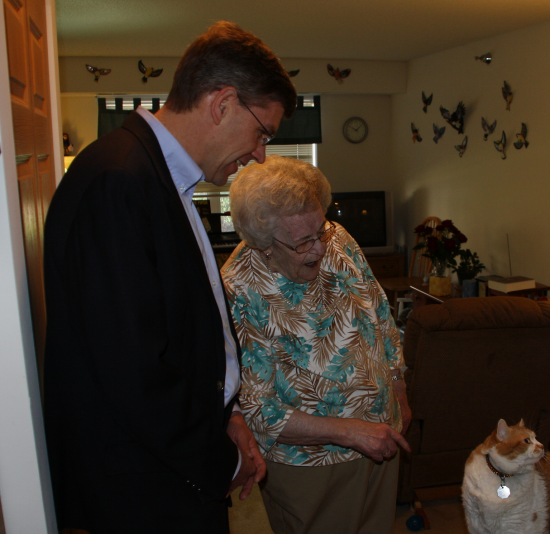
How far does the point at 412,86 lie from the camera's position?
214 inches

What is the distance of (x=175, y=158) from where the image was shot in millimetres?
894

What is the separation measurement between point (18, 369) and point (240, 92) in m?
0.62

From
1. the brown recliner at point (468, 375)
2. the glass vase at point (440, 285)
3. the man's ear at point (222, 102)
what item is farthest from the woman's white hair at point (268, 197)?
the glass vase at point (440, 285)

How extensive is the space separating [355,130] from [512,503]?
5195mm

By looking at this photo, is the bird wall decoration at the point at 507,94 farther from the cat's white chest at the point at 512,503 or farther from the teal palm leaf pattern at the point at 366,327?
the teal palm leaf pattern at the point at 366,327

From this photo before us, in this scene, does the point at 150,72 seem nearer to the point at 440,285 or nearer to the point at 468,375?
the point at 440,285

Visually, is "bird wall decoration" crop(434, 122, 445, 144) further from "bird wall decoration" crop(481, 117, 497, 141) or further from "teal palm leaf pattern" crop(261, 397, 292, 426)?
"teal palm leaf pattern" crop(261, 397, 292, 426)

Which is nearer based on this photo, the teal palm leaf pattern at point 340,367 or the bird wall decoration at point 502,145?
the teal palm leaf pattern at point 340,367

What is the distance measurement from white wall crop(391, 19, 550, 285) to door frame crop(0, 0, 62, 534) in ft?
12.1

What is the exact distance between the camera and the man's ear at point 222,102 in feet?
2.88

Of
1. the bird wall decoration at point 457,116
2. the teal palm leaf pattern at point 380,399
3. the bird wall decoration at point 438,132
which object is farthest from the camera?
the bird wall decoration at point 438,132

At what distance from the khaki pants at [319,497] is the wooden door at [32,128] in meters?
0.68

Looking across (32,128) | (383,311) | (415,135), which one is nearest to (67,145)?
(415,135)

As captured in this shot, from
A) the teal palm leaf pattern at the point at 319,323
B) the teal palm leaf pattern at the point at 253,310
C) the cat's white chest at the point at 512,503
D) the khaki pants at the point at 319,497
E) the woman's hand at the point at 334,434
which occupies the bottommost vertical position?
the cat's white chest at the point at 512,503
